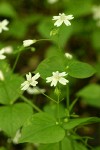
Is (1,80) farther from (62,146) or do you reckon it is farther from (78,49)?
(78,49)

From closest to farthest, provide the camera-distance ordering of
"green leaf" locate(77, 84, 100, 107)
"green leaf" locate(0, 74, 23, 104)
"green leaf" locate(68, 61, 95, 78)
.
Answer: "green leaf" locate(68, 61, 95, 78) < "green leaf" locate(0, 74, 23, 104) < "green leaf" locate(77, 84, 100, 107)

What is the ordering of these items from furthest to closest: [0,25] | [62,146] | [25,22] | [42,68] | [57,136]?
[25,22] < [0,25] < [62,146] < [42,68] < [57,136]

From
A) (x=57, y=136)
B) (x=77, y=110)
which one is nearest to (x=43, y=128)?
(x=57, y=136)

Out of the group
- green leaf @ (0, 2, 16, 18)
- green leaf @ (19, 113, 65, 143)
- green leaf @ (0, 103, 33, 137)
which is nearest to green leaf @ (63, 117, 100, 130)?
green leaf @ (19, 113, 65, 143)

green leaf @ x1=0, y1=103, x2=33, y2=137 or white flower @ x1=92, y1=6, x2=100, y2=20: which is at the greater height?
white flower @ x1=92, y1=6, x2=100, y2=20

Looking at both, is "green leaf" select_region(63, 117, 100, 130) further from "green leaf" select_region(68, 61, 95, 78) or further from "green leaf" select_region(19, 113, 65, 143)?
"green leaf" select_region(68, 61, 95, 78)

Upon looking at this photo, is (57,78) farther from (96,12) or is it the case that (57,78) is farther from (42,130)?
(96,12)
